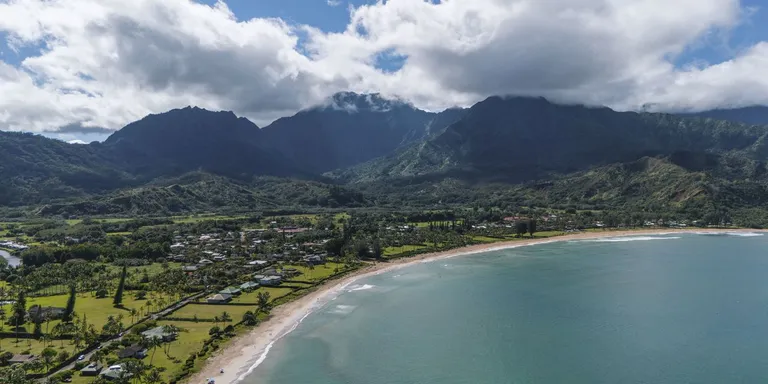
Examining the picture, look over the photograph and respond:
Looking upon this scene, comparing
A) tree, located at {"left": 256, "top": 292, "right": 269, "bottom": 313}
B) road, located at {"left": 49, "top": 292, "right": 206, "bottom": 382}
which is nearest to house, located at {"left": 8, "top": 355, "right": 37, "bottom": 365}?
road, located at {"left": 49, "top": 292, "right": 206, "bottom": 382}

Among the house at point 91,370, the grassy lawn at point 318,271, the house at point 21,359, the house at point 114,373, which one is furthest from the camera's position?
the grassy lawn at point 318,271

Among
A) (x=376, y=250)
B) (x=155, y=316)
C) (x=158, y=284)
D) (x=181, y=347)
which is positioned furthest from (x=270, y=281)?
(x=376, y=250)

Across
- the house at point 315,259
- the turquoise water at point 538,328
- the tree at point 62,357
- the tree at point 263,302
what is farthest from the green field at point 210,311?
the house at point 315,259

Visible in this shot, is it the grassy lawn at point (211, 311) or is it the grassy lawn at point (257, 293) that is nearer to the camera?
the grassy lawn at point (211, 311)

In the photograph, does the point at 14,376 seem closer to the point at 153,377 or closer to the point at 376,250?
the point at 153,377

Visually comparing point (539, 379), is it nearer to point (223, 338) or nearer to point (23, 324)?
point (223, 338)

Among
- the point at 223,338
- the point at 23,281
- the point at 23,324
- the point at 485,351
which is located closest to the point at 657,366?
the point at 485,351

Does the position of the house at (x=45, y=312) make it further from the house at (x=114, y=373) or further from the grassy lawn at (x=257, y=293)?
the grassy lawn at (x=257, y=293)
